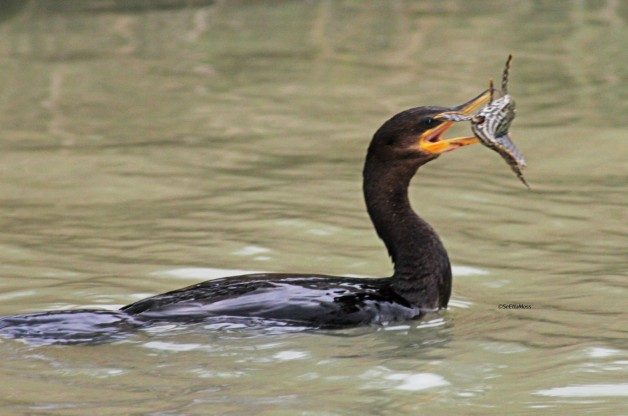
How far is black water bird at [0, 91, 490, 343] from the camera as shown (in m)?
7.17

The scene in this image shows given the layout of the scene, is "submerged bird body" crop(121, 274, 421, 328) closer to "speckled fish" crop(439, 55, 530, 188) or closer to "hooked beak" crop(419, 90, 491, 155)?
"hooked beak" crop(419, 90, 491, 155)

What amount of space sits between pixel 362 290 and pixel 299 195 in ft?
10.2

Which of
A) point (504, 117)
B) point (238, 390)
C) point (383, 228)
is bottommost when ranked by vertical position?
point (238, 390)

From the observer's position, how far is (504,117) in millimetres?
7742

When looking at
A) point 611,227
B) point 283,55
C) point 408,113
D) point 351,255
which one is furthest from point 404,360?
point 283,55

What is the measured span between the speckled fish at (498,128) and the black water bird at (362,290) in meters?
0.06

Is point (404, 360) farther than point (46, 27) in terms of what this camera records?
No

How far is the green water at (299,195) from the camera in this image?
661 cm

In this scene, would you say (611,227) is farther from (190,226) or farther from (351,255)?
(190,226)

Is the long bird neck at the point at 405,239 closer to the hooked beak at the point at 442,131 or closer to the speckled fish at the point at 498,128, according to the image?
the hooked beak at the point at 442,131

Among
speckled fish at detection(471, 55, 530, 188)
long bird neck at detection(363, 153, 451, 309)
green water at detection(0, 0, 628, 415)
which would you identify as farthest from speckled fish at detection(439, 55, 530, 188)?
green water at detection(0, 0, 628, 415)

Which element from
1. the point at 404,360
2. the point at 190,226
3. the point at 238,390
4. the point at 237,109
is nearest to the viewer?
the point at 238,390

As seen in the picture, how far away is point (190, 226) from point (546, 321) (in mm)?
2945

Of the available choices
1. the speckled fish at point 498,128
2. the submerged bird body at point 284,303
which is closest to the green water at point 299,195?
the submerged bird body at point 284,303
